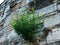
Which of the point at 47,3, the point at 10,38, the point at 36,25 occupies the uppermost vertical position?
the point at 47,3

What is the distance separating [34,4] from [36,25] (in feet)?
2.43

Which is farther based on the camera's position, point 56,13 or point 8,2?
point 8,2

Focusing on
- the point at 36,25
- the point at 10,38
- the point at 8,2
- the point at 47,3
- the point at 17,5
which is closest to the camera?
the point at 36,25

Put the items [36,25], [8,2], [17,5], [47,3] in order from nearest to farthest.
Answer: [36,25], [47,3], [17,5], [8,2]

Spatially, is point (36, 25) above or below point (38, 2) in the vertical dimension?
below

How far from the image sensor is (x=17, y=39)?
159 inches

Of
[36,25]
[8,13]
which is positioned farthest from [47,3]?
[8,13]

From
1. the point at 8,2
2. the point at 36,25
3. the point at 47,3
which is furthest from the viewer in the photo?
the point at 8,2

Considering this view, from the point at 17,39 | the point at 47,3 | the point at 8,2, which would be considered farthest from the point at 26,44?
the point at 8,2

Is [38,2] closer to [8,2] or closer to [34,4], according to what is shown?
[34,4]

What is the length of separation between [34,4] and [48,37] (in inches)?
32.2

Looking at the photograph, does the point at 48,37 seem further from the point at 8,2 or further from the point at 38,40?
the point at 8,2

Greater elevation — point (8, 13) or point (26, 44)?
point (8, 13)

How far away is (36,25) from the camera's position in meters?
3.46
